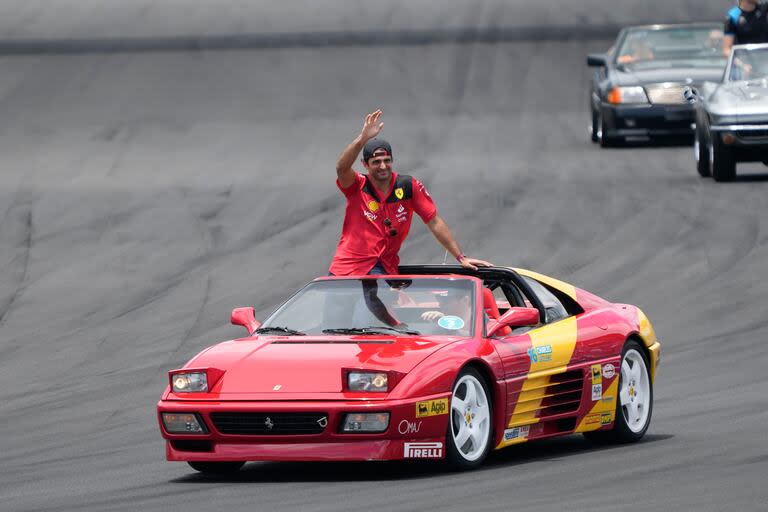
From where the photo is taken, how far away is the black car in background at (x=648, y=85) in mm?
23031

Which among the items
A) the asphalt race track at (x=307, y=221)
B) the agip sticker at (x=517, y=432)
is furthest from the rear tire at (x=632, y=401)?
the agip sticker at (x=517, y=432)

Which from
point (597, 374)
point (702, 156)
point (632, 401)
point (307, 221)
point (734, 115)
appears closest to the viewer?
point (597, 374)

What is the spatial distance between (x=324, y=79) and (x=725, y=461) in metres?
20.8

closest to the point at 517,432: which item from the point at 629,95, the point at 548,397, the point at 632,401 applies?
the point at 548,397

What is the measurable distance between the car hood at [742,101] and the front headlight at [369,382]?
462 inches

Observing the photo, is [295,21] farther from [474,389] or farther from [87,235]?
[474,389]

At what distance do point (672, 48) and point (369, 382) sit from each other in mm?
16986

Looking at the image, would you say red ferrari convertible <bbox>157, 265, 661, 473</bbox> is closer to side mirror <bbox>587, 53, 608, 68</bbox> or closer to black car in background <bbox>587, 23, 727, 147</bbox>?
black car in background <bbox>587, 23, 727, 147</bbox>

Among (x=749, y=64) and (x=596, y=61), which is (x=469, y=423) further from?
(x=596, y=61)

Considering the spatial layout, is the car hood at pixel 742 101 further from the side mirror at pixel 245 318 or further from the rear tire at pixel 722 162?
the side mirror at pixel 245 318

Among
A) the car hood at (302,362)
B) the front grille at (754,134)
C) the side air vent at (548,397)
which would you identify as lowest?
the side air vent at (548,397)

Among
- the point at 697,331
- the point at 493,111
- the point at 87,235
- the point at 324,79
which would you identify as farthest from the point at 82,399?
the point at 324,79

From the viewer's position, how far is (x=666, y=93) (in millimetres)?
22969

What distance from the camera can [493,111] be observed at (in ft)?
86.3
